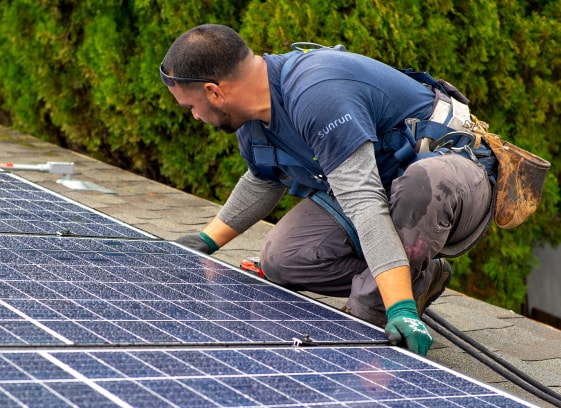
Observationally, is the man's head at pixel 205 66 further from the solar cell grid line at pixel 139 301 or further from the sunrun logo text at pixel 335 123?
the solar cell grid line at pixel 139 301

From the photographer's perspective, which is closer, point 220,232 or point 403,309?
point 403,309

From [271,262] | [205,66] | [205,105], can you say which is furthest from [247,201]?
[205,66]

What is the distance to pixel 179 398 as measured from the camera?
2016mm

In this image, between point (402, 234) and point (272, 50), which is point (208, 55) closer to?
point (402, 234)

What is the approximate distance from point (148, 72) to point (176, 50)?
3.82 m

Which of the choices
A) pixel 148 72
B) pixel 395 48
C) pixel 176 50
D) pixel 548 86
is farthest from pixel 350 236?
pixel 148 72

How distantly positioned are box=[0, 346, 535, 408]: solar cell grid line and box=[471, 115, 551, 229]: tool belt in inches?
49.1

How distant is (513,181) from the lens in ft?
12.1

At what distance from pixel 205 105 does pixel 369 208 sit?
773 millimetres

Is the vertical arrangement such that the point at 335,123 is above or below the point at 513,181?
above

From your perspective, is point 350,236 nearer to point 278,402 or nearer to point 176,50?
point 176,50

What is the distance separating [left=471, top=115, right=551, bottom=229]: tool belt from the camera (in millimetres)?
3684

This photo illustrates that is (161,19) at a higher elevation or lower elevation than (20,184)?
higher

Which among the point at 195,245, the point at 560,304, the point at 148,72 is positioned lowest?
the point at 560,304
